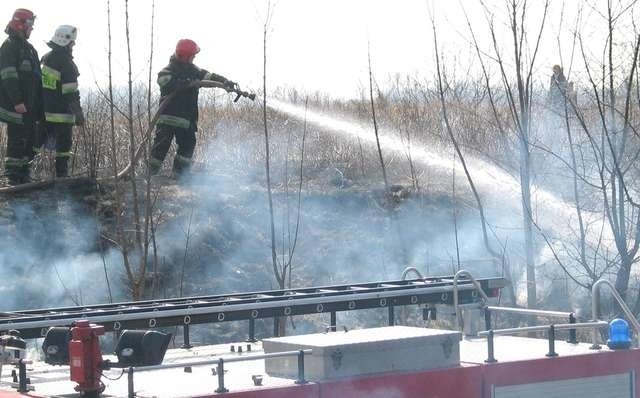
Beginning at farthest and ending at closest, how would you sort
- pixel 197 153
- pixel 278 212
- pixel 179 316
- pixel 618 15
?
1. pixel 197 153
2. pixel 278 212
3. pixel 618 15
4. pixel 179 316

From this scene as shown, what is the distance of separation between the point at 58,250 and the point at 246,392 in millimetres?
10589

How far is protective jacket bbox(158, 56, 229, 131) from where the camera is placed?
1593 cm

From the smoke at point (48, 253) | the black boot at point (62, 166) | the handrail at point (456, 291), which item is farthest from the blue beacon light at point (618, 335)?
the black boot at point (62, 166)

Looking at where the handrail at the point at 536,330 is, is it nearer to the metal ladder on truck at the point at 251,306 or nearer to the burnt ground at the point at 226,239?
Result: the metal ladder on truck at the point at 251,306

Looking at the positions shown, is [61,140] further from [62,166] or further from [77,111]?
[62,166]

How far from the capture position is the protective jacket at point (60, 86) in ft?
49.1

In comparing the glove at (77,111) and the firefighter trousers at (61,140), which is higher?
the glove at (77,111)

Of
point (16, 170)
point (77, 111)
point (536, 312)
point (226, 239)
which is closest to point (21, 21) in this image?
point (77, 111)

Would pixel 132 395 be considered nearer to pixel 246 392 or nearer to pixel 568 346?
pixel 246 392

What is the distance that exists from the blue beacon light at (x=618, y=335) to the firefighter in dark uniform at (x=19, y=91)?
9.74 meters

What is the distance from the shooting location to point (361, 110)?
21.5m

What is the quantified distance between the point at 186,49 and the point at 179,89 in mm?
509

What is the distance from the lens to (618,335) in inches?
248

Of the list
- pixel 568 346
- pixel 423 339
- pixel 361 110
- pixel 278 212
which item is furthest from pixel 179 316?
pixel 361 110
